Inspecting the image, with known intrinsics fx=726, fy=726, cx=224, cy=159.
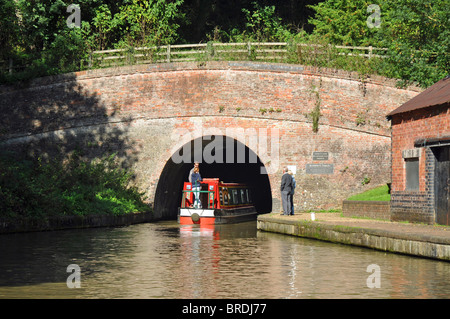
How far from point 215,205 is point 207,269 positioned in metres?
15.3

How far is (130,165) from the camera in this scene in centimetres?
2731

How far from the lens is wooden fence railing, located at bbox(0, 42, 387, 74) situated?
27.5m

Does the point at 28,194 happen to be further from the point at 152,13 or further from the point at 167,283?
the point at 152,13

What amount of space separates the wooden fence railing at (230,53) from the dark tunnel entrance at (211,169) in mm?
3339

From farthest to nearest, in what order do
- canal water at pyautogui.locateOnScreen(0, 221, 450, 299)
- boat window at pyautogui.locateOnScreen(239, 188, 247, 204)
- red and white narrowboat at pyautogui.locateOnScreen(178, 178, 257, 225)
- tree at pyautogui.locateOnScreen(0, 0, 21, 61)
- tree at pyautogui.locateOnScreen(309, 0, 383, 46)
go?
tree at pyautogui.locateOnScreen(309, 0, 383, 46), boat window at pyautogui.locateOnScreen(239, 188, 247, 204), tree at pyautogui.locateOnScreen(0, 0, 21, 61), red and white narrowboat at pyautogui.locateOnScreen(178, 178, 257, 225), canal water at pyautogui.locateOnScreen(0, 221, 450, 299)

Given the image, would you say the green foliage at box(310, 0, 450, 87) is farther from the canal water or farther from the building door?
the canal water

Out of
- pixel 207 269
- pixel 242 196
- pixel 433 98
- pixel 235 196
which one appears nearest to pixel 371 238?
pixel 207 269

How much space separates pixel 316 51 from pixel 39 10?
13059 millimetres

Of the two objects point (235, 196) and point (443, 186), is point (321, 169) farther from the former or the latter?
point (443, 186)

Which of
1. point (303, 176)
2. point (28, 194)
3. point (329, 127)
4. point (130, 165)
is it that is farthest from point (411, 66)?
point (28, 194)

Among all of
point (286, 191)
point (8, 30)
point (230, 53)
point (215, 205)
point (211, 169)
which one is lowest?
point (215, 205)

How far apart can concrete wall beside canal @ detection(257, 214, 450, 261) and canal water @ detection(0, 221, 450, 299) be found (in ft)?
1.05

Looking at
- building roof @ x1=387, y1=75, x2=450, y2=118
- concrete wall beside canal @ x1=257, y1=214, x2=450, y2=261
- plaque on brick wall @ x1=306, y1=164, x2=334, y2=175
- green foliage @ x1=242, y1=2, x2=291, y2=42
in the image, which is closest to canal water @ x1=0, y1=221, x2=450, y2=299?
concrete wall beside canal @ x1=257, y1=214, x2=450, y2=261

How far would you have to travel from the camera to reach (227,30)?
131ft
